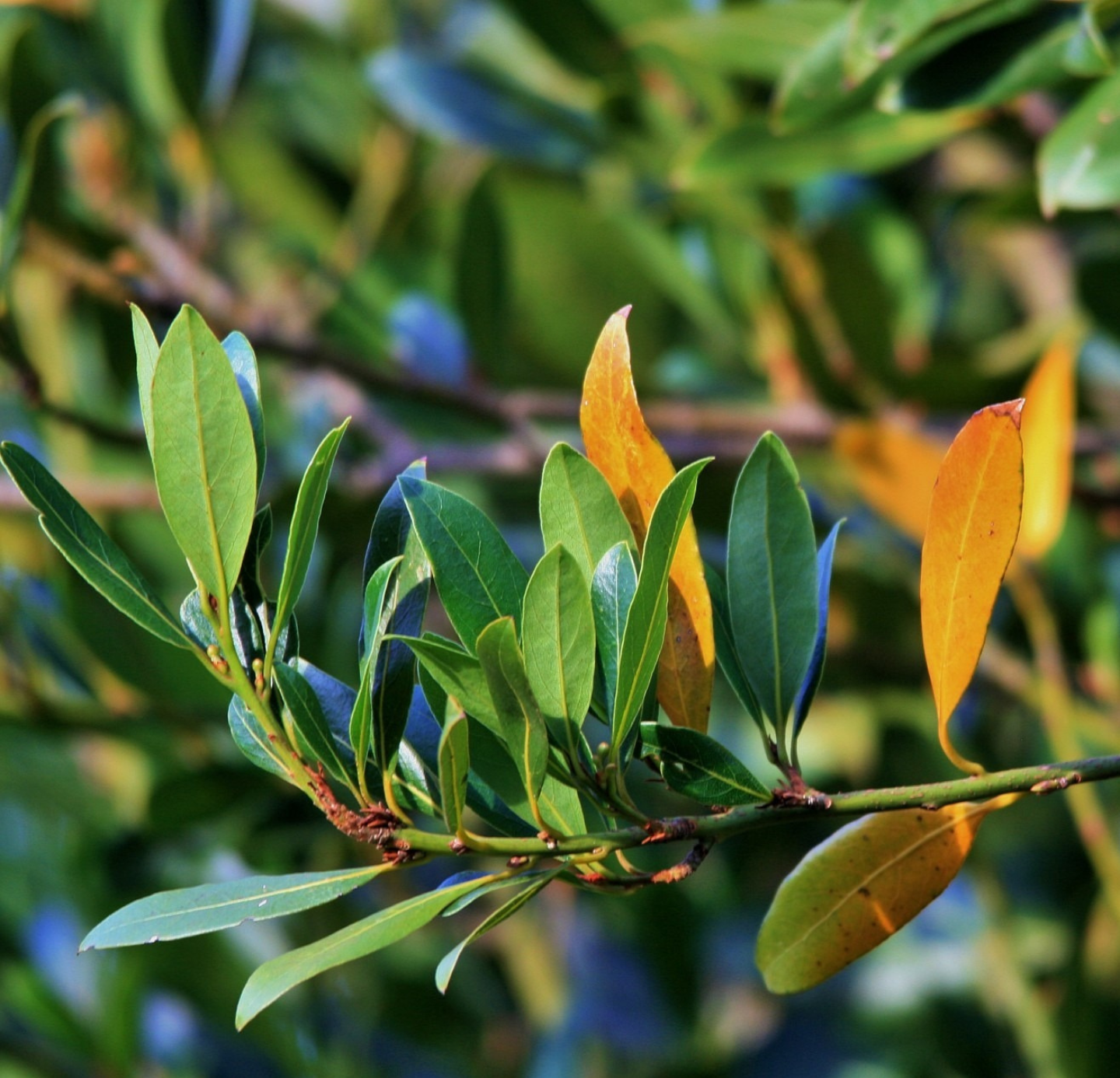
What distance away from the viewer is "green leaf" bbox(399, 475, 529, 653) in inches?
14.9

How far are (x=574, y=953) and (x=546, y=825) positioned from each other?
890 mm

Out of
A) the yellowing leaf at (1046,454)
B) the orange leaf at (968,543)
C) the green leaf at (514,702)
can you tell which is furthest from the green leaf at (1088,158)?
the green leaf at (514,702)

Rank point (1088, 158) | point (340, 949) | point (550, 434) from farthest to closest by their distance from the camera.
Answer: point (550, 434) → point (1088, 158) → point (340, 949)

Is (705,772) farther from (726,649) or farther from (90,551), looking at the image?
(90,551)

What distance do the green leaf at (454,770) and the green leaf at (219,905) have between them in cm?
3

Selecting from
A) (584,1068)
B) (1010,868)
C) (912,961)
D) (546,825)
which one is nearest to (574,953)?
(584,1068)

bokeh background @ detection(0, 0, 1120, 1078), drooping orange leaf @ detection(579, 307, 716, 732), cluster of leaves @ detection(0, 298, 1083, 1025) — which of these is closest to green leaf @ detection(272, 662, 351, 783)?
cluster of leaves @ detection(0, 298, 1083, 1025)

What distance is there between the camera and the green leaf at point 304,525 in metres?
0.36

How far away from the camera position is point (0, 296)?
66 centimetres

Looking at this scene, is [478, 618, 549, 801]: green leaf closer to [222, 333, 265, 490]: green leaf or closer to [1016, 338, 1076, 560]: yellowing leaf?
[222, 333, 265, 490]: green leaf

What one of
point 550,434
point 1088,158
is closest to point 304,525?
point 1088,158

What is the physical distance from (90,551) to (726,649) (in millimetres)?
204

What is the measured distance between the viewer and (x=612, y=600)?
0.39 metres

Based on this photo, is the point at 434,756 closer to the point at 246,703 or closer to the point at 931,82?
the point at 246,703
